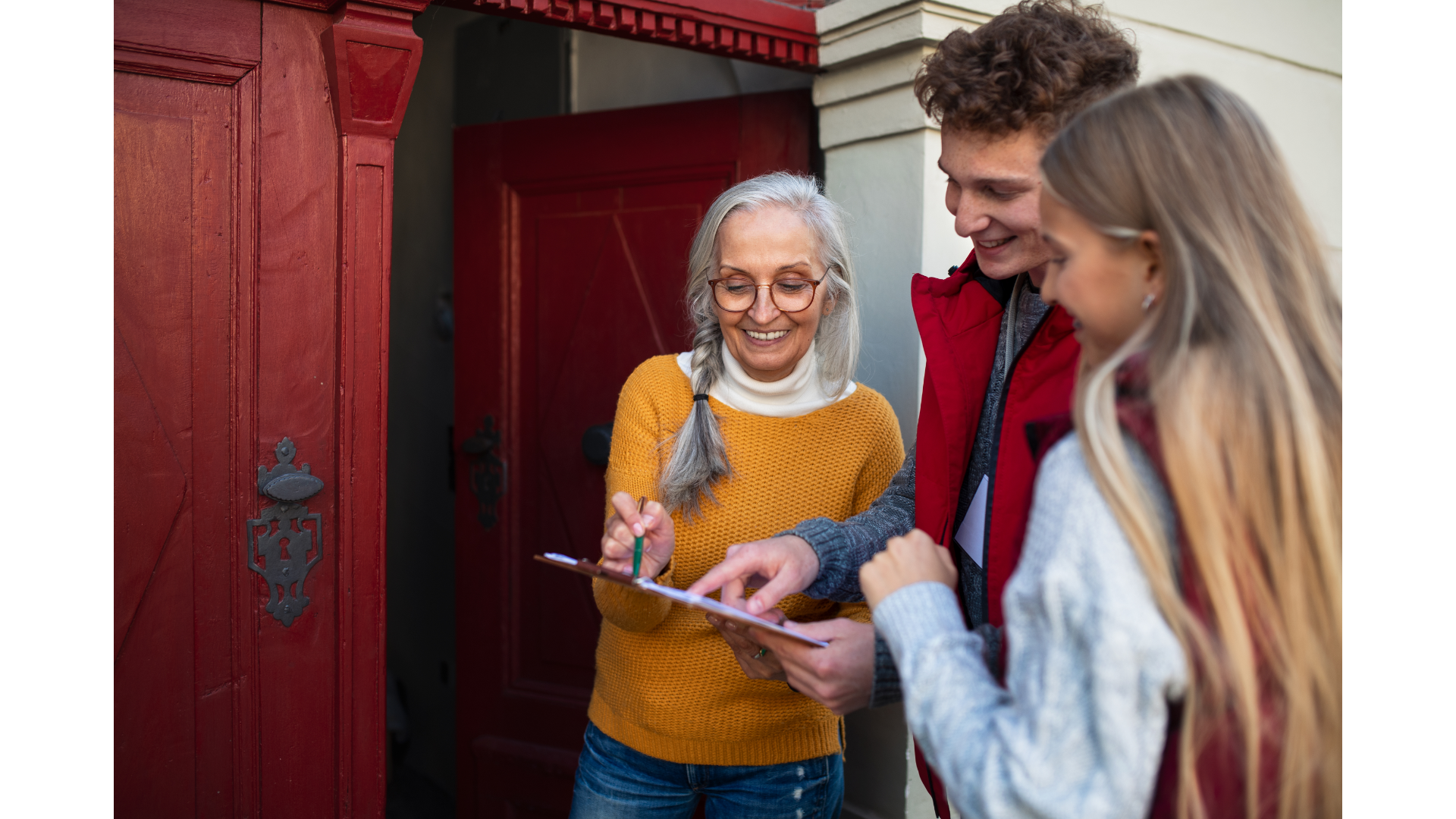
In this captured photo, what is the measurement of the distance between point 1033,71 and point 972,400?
1.66ft

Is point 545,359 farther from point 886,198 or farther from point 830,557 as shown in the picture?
point 830,557

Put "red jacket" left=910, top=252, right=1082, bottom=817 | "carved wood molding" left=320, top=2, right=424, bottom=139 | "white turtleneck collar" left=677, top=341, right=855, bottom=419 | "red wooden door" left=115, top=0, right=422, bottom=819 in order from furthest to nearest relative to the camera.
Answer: "white turtleneck collar" left=677, top=341, right=855, bottom=419 < "carved wood molding" left=320, top=2, right=424, bottom=139 < "red wooden door" left=115, top=0, right=422, bottom=819 < "red jacket" left=910, top=252, right=1082, bottom=817

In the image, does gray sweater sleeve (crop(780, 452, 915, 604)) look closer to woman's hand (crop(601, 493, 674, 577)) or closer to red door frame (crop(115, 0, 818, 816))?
Answer: woman's hand (crop(601, 493, 674, 577))

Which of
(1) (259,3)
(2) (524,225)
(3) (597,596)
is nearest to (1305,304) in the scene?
(3) (597,596)

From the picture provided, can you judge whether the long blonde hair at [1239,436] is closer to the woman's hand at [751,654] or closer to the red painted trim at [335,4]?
the woman's hand at [751,654]

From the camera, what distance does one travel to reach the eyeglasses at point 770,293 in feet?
6.25

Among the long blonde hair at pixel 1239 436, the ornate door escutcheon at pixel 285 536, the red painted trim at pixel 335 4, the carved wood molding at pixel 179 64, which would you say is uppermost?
the red painted trim at pixel 335 4

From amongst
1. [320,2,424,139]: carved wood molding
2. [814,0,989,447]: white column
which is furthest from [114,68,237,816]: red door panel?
[814,0,989,447]: white column

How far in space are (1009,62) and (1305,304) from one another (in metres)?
0.60

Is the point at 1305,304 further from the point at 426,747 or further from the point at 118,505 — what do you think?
the point at 426,747

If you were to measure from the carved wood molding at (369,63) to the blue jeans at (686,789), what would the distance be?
1.36 metres

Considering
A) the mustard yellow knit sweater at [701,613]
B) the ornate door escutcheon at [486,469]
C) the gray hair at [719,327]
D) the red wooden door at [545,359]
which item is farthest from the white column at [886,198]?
the ornate door escutcheon at [486,469]

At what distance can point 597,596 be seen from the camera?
1.90 m

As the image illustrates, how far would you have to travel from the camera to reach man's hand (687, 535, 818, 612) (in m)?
1.56
